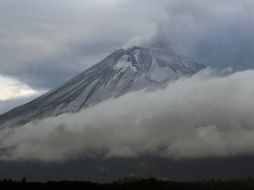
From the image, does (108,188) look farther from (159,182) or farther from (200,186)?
(200,186)

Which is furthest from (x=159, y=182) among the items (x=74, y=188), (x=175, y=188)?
(x=74, y=188)

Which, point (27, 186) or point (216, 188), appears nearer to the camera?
point (27, 186)

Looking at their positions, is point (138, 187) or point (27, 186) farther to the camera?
point (138, 187)

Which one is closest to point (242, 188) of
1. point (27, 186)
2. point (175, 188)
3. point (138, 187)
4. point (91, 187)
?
point (175, 188)

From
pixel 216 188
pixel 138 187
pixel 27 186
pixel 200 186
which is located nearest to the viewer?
pixel 27 186

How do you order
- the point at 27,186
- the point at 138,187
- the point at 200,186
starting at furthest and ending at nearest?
the point at 200,186 < the point at 138,187 < the point at 27,186

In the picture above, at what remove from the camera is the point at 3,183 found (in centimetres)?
12988

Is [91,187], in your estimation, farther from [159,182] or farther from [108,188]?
[159,182]

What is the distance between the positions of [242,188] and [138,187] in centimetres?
3621

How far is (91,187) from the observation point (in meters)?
133

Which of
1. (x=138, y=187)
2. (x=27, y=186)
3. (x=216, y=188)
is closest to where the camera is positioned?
(x=27, y=186)

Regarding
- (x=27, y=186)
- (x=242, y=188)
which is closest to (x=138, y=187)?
(x=27, y=186)

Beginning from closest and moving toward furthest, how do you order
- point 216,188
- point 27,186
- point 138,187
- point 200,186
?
point 27,186 < point 138,187 < point 216,188 < point 200,186

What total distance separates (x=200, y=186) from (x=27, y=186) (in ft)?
192
